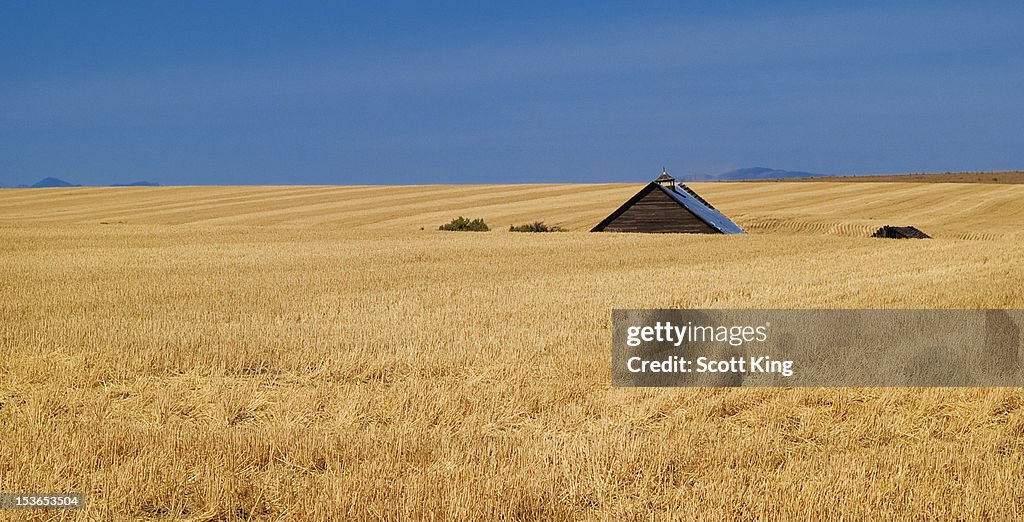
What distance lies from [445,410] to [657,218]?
3609 centimetres

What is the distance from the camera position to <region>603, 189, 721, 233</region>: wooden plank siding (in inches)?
1633

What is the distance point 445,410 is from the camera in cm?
718

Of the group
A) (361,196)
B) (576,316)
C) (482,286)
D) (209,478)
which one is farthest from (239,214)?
(209,478)

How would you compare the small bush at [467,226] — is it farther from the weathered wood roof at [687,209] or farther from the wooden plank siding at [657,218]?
the wooden plank siding at [657,218]

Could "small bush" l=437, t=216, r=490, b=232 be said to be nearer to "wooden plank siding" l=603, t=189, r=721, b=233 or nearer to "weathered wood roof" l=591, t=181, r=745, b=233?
"weathered wood roof" l=591, t=181, r=745, b=233

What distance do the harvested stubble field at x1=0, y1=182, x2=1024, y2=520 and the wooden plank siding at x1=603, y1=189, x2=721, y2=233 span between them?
21.5 m

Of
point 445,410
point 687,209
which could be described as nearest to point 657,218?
point 687,209

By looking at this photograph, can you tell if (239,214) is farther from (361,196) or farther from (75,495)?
(75,495)

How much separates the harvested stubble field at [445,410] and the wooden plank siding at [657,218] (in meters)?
21.5

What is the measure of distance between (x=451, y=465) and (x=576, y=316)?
6.87 meters

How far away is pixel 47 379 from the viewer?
8656mm

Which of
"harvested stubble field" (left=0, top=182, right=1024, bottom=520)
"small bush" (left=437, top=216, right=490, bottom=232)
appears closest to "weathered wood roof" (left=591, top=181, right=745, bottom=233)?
"small bush" (left=437, top=216, right=490, bottom=232)

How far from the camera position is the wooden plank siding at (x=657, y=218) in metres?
41.5

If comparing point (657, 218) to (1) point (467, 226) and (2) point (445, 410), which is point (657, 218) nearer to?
(1) point (467, 226)
